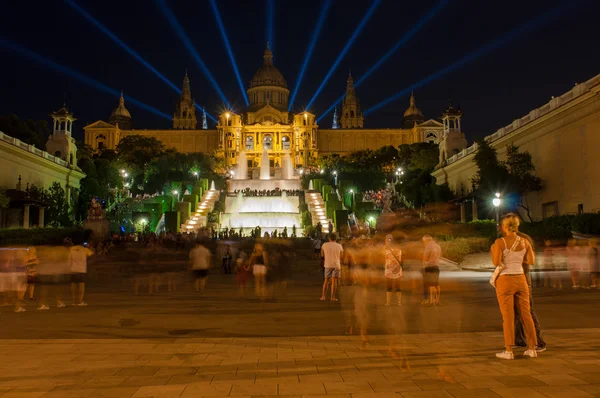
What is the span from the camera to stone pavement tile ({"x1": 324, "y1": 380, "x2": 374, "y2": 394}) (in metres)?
5.24

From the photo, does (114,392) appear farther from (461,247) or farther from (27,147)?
(27,147)

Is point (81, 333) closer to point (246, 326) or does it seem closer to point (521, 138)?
point (246, 326)

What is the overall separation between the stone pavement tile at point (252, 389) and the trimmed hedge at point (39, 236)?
28648 mm

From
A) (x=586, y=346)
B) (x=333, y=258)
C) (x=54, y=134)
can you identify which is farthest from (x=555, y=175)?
(x=54, y=134)

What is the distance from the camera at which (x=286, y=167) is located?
109 meters

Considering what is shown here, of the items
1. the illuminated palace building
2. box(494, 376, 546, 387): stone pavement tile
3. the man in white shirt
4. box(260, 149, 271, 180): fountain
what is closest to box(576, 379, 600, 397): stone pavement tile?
box(494, 376, 546, 387): stone pavement tile

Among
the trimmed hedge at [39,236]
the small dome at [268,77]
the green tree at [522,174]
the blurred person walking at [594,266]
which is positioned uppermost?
the small dome at [268,77]

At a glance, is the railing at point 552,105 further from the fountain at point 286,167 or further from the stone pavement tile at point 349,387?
the fountain at point 286,167

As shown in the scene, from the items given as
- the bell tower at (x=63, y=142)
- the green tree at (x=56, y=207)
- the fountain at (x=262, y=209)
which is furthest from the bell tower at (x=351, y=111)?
the green tree at (x=56, y=207)

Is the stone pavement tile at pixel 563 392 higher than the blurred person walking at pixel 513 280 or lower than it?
lower

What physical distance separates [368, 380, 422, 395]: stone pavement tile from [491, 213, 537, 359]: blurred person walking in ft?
5.41

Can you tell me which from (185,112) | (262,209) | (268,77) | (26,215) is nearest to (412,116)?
(268,77)

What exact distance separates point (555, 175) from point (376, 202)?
2019 cm

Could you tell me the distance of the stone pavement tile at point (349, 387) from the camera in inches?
206
